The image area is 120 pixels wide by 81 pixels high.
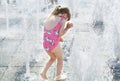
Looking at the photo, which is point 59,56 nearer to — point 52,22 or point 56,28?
point 56,28

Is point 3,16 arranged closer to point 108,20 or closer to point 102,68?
point 108,20

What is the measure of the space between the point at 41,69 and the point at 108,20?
337 cm

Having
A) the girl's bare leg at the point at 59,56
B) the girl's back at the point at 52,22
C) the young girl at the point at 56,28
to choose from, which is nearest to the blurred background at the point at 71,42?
the girl's bare leg at the point at 59,56

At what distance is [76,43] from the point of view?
7.88m

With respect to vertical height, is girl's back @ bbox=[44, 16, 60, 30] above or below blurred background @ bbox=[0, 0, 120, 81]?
above

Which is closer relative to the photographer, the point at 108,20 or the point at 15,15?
the point at 108,20

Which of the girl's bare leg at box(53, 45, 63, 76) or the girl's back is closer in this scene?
the girl's back

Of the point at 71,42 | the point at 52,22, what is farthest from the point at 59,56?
the point at 71,42

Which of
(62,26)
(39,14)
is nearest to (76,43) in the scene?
(62,26)

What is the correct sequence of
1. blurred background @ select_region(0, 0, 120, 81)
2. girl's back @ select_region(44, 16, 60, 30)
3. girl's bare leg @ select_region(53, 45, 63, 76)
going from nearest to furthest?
girl's back @ select_region(44, 16, 60, 30) → girl's bare leg @ select_region(53, 45, 63, 76) → blurred background @ select_region(0, 0, 120, 81)

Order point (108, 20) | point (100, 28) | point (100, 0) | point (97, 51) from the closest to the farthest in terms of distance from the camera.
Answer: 1. point (97, 51)
2. point (100, 28)
3. point (108, 20)
4. point (100, 0)

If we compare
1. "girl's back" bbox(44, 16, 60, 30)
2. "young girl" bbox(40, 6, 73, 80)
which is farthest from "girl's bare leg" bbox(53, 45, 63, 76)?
"girl's back" bbox(44, 16, 60, 30)

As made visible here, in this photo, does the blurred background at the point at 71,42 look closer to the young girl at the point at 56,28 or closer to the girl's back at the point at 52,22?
the young girl at the point at 56,28

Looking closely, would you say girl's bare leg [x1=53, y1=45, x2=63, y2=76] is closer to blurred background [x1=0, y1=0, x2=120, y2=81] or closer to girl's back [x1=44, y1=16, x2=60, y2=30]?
blurred background [x1=0, y1=0, x2=120, y2=81]
